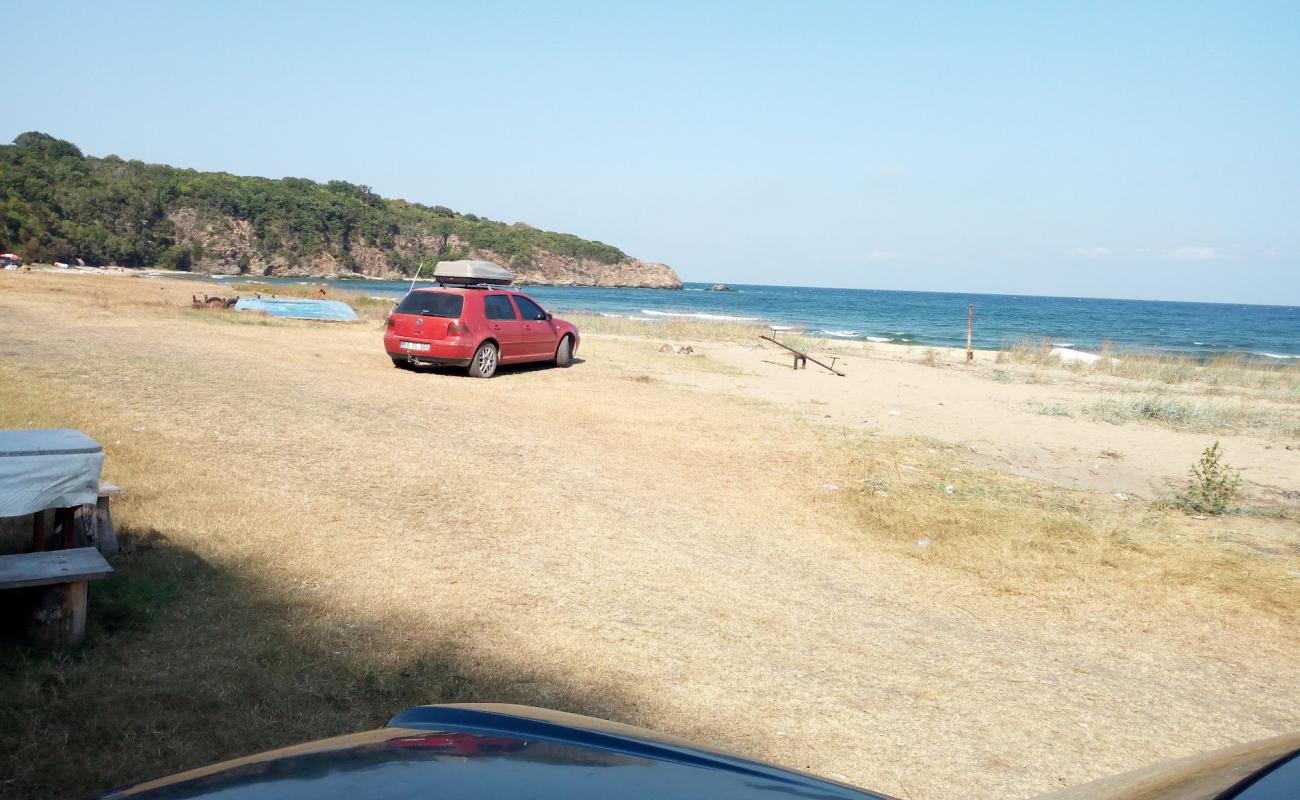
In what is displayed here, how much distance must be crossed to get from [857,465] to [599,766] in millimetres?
9426

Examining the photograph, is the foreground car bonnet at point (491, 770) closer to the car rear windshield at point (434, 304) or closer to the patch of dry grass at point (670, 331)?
the car rear windshield at point (434, 304)

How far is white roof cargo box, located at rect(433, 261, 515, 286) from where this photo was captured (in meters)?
18.6

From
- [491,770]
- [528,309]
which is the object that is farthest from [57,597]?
[528,309]

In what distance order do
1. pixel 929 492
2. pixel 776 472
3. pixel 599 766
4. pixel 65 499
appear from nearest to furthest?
1. pixel 599 766
2. pixel 65 499
3. pixel 929 492
4. pixel 776 472

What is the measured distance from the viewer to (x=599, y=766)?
1868 mm

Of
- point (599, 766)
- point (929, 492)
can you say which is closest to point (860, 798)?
point (599, 766)

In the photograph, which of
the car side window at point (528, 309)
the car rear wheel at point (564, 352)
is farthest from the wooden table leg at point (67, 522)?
the car rear wheel at point (564, 352)

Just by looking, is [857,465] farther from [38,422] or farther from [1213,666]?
[38,422]

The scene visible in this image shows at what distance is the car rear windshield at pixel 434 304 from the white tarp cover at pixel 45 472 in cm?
1118

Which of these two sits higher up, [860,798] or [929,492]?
[860,798]

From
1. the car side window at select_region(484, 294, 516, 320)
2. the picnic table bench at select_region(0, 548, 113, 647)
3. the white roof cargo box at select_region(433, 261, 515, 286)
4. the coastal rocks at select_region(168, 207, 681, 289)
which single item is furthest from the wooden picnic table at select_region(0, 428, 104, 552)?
the coastal rocks at select_region(168, 207, 681, 289)

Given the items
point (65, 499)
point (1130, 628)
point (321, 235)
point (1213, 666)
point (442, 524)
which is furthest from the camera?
point (321, 235)

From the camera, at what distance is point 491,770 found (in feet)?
5.71

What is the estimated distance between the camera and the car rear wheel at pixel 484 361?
16.2 m
